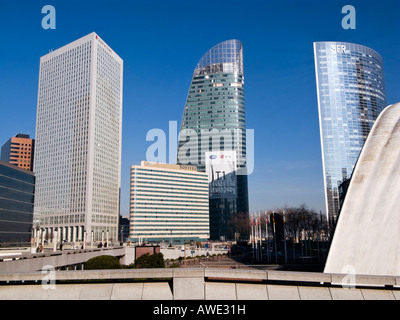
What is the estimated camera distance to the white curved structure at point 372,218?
53.6 feet

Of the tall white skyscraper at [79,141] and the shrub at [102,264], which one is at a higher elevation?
the tall white skyscraper at [79,141]

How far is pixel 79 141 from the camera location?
566 feet

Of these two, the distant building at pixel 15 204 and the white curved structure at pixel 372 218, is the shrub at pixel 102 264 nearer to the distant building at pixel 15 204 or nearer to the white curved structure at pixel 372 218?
the white curved structure at pixel 372 218

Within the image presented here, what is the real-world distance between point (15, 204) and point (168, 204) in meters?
64.9

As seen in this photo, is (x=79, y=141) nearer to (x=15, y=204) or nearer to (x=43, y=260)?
(x=15, y=204)

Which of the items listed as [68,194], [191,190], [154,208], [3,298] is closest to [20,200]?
[68,194]

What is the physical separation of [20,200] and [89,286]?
5269 inches

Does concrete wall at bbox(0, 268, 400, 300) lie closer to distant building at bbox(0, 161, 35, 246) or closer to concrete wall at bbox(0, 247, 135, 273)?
concrete wall at bbox(0, 247, 135, 273)

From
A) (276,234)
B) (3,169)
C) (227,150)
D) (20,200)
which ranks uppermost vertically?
(227,150)

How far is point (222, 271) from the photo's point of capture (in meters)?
10.6

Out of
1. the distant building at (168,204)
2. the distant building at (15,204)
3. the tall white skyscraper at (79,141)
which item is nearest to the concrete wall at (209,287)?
the distant building at (15,204)

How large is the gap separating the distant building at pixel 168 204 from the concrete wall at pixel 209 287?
472 ft

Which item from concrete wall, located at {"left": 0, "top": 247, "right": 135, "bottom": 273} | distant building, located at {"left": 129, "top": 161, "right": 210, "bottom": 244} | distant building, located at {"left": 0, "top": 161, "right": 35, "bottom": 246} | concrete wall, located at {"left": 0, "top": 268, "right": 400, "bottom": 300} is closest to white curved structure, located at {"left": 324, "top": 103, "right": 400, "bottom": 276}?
concrete wall, located at {"left": 0, "top": 268, "right": 400, "bottom": 300}
